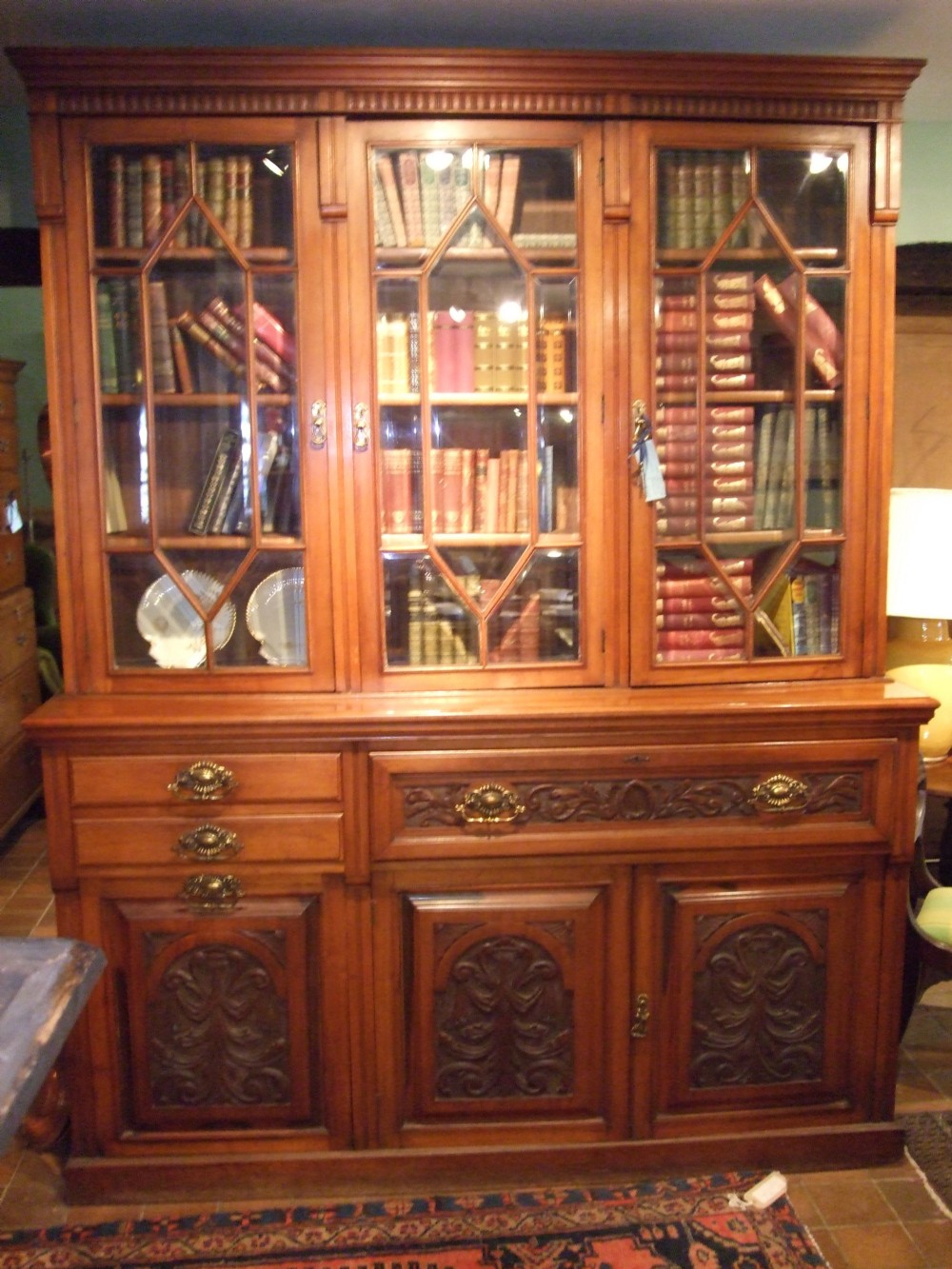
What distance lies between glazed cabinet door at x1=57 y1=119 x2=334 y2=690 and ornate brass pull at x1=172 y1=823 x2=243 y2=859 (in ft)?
0.94

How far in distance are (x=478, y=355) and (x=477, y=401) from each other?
0.30 ft

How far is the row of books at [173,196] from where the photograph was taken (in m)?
1.89

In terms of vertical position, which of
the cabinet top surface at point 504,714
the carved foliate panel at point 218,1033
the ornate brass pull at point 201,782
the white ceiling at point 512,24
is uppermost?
the white ceiling at point 512,24

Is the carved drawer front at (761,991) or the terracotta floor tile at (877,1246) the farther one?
the carved drawer front at (761,991)

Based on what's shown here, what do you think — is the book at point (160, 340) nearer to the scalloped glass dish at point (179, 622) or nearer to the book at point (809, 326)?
the scalloped glass dish at point (179, 622)

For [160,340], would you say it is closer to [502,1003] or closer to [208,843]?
[208,843]

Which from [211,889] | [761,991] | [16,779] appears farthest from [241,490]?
[16,779]

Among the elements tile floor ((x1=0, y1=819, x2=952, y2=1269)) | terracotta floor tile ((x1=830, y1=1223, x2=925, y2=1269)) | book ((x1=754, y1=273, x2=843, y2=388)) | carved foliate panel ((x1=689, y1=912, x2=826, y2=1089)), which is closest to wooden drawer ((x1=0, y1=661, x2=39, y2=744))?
tile floor ((x1=0, y1=819, x2=952, y2=1269))

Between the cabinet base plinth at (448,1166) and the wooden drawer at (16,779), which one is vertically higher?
the wooden drawer at (16,779)

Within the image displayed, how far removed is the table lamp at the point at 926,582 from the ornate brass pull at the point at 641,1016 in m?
0.86

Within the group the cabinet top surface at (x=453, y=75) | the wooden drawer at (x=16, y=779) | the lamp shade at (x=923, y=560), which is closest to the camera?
the cabinet top surface at (x=453, y=75)

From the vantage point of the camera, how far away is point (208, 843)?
1.89 meters

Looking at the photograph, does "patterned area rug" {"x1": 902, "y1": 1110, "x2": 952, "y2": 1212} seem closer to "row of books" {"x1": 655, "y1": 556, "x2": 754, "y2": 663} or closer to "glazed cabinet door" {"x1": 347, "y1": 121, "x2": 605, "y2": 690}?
"row of books" {"x1": 655, "y1": 556, "x2": 754, "y2": 663}

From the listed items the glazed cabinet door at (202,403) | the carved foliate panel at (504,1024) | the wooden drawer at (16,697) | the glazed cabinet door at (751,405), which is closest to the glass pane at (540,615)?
the glazed cabinet door at (751,405)
